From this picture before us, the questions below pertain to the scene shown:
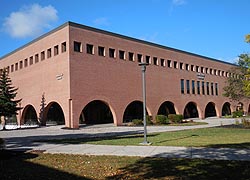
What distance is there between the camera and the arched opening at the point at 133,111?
44656mm

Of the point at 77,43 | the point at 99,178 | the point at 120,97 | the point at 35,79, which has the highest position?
the point at 77,43

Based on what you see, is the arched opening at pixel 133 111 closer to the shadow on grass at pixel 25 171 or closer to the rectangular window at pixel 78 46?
the rectangular window at pixel 78 46

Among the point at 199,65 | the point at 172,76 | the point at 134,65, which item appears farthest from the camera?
the point at 199,65

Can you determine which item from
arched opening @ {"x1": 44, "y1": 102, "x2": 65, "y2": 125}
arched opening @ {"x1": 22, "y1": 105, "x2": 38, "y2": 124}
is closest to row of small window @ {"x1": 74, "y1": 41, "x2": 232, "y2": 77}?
arched opening @ {"x1": 44, "y1": 102, "x2": 65, "y2": 125}

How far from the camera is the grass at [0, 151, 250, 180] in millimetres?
7504

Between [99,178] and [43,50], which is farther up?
[43,50]

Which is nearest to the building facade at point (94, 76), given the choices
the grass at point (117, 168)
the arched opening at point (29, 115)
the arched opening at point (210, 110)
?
the arched opening at point (29, 115)

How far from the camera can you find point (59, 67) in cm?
3362

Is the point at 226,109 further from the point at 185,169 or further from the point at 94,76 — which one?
the point at 185,169

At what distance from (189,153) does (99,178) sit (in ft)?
15.6

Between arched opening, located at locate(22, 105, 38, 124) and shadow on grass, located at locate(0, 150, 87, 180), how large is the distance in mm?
32888

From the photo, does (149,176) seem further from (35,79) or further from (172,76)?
(172,76)

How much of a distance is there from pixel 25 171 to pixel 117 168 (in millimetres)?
2650

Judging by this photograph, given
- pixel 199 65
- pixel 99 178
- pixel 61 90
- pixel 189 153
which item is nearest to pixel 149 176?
pixel 99 178
